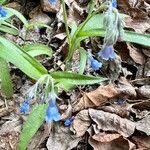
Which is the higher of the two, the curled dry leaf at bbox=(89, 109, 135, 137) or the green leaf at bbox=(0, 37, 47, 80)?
the green leaf at bbox=(0, 37, 47, 80)

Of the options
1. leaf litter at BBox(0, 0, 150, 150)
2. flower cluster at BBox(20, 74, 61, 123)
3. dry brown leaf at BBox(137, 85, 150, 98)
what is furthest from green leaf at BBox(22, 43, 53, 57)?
dry brown leaf at BBox(137, 85, 150, 98)

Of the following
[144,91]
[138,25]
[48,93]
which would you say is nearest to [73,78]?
[48,93]

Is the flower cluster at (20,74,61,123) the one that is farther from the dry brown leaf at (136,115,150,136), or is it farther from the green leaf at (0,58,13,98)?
the dry brown leaf at (136,115,150,136)

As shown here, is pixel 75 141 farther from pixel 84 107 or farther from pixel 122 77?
pixel 122 77

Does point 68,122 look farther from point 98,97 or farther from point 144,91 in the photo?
point 144,91

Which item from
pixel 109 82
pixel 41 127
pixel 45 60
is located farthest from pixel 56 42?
pixel 41 127

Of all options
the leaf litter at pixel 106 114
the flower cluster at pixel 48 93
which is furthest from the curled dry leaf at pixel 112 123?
the flower cluster at pixel 48 93

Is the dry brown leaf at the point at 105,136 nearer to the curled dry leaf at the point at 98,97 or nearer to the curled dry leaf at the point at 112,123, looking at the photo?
the curled dry leaf at the point at 112,123
